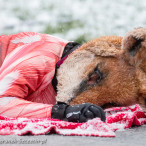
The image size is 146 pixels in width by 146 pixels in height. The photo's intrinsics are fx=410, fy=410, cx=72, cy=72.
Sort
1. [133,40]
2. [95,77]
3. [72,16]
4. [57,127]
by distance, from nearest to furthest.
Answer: [57,127], [133,40], [95,77], [72,16]

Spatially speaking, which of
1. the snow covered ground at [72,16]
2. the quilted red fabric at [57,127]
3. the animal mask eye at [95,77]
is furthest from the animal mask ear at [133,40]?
the snow covered ground at [72,16]

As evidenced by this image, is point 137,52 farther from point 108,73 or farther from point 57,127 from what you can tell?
point 57,127

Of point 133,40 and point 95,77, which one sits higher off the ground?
point 133,40

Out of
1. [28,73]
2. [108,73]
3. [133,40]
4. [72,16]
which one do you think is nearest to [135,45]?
[133,40]

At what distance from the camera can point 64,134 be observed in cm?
224

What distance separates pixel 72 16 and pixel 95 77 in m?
6.96

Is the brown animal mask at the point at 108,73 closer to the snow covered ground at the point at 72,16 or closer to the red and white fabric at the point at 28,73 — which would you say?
the red and white fabric at the point at 28,73

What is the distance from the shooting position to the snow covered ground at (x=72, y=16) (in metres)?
A: 8.41

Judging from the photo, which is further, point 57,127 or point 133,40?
point 133,40

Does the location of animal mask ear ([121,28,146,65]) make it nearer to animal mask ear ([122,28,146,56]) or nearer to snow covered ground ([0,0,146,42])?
animal mask ear ([122,28,146,56])

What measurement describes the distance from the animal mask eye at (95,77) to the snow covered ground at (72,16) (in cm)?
458

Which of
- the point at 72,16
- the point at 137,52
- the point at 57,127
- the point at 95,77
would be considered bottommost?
the point at 57,127

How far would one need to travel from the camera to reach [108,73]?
2738 millimetres

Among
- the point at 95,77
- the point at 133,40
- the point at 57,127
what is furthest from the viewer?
the point at 95,77
